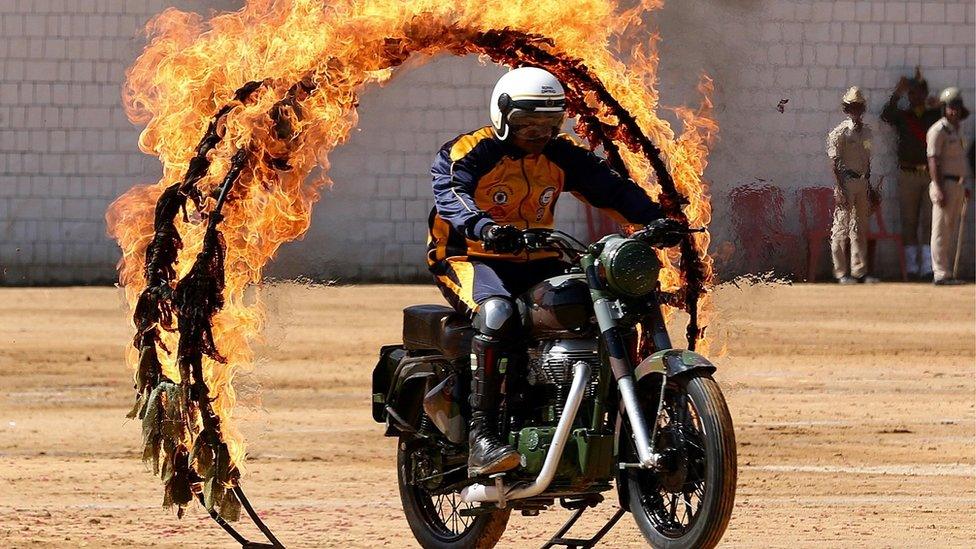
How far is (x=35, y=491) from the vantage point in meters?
10.5

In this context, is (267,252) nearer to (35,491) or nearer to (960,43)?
(35,491)

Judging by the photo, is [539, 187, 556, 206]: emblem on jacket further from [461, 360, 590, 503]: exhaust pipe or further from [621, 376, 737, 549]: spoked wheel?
[621, 376, 737, 549]: spoked wheel

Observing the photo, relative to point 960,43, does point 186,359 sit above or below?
below

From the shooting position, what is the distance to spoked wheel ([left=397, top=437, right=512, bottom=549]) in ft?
28.4

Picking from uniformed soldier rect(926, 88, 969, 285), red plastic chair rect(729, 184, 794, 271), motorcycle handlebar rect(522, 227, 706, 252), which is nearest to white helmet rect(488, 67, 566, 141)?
motorcycle handlebar rect(522, 227, 706, 252)

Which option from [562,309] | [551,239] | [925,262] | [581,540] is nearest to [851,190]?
[925,262]

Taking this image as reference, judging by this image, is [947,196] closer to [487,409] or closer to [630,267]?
[487,409]

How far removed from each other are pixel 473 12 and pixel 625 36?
47.2 inches

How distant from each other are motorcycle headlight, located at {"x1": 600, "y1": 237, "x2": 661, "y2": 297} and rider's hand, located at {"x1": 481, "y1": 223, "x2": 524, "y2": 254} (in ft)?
1.07

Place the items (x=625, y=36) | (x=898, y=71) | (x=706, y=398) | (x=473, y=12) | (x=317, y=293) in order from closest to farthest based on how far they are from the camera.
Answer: (x=706, y=398) → (x=473, y=12) → (x=625, y=36) → (x=317, y=293) → (x=898, y=71)

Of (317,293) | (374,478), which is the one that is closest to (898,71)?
(317,293)

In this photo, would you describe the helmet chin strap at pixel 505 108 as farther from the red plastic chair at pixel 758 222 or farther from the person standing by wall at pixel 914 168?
the person standing by wall at pixel 914 168

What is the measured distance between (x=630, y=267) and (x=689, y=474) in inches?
31.2

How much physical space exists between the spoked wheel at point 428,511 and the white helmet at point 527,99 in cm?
158
